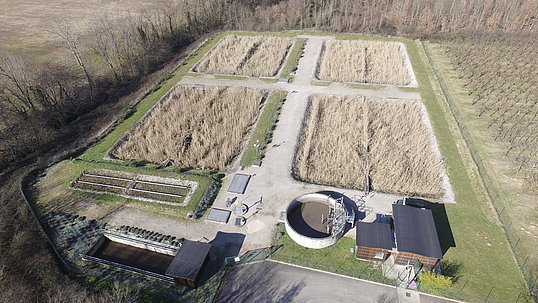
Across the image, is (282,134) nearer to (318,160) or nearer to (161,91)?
(318,160)

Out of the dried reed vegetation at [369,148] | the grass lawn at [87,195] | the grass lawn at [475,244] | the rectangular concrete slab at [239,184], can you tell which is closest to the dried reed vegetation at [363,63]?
the dried reed vegetation at [369,148]

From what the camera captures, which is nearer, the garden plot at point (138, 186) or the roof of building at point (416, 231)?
the roof of building at point (416, 231)

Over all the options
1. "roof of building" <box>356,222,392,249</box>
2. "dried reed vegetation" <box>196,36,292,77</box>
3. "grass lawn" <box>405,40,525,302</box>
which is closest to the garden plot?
"roof of building" <box>356,222,392,249</box>

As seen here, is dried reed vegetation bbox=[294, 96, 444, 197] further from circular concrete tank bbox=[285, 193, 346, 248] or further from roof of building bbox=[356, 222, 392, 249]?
roof of building bbox=[356, 222, 392, 249]

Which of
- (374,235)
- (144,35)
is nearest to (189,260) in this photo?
(374,235)

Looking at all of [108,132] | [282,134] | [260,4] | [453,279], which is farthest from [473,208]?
[260,4]

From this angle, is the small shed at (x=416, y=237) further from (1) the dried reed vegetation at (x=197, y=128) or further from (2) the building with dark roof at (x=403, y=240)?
(1) the dried reed vegetation at (x=197, y=128)

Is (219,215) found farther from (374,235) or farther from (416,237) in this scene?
(416,237)
